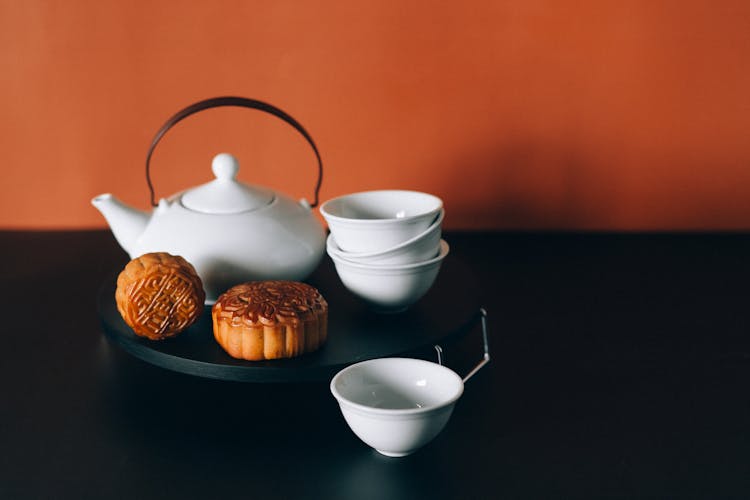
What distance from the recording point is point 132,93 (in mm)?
1512

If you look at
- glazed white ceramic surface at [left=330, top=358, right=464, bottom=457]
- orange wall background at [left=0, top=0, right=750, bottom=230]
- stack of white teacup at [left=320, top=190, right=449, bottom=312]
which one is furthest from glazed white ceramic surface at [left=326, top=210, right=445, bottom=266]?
orange wall background at [left=0, top=0, right=750, bottom=230]

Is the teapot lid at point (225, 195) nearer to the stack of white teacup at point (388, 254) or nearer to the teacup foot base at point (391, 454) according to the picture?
the stack of white teacup at point (388, 254)

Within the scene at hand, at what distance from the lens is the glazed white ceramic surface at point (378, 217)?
95 cm

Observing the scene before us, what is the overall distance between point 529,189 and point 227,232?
70 cm

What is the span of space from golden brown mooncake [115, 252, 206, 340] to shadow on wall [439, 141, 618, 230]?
72 cm

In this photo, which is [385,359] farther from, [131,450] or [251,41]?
[251,41]

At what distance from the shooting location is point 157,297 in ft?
3.01

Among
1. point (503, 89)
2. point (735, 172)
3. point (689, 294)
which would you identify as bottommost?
point (689, 294)

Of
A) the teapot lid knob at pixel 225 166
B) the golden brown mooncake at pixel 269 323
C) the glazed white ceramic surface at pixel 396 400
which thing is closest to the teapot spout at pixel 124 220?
the teapot lid knob at pixel 225 166

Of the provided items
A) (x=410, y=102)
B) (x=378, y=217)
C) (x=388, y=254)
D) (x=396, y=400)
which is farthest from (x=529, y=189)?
(x=396, y=400)

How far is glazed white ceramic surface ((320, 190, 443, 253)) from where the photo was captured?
0.95 metres

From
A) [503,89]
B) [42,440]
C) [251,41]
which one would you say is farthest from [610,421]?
[251,41]

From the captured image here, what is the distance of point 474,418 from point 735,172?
87 cm

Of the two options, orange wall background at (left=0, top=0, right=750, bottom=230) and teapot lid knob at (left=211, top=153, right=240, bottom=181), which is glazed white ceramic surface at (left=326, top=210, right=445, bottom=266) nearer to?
teapot lid knob at (left=211, top=153, right=240, bottom=181)
